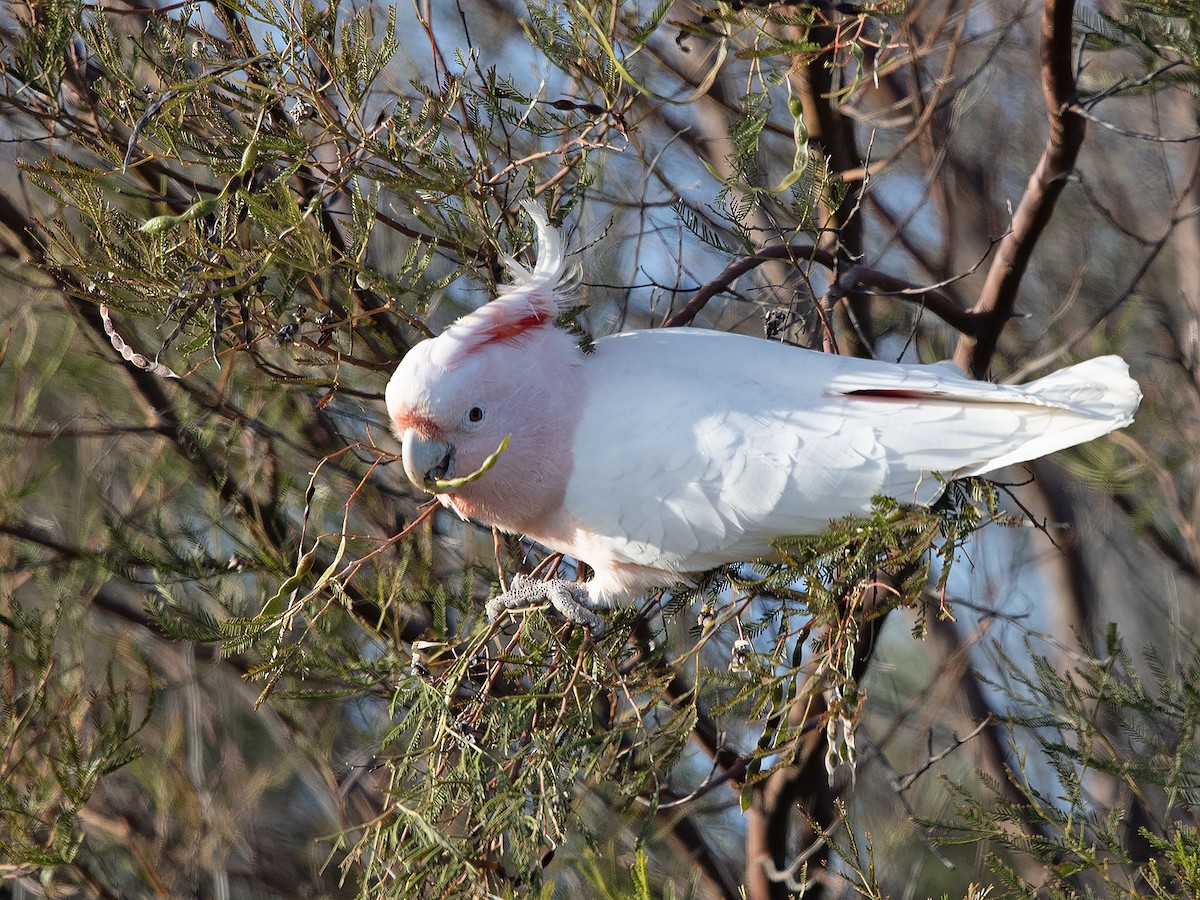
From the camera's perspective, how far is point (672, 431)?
2195 millimetres

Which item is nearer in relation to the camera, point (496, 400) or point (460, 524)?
point (496, 400)

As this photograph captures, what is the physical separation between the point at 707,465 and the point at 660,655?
1.18ft

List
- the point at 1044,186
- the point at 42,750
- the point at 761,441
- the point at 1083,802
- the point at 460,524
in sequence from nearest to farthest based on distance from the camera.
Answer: the point at 761,441, the point at 1044,186, the point at 1083,802, the point at 42,750, the point at 460,524

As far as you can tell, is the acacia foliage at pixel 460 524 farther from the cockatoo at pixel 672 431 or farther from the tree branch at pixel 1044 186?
the cockatoo at pixel 672 431

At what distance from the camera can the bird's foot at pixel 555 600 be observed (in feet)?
7.23

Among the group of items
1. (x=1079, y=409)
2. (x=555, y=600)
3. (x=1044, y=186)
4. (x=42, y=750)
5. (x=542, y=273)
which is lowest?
(x=42, y=750)

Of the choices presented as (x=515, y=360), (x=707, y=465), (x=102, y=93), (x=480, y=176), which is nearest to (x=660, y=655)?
(x=707, y=465)

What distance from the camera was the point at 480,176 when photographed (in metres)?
2.17

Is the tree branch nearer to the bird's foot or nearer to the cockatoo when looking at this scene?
the cockatoo

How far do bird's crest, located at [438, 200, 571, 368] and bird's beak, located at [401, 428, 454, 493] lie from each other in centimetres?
15

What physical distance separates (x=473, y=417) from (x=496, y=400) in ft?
0.18

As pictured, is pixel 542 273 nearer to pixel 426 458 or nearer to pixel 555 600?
pixel 426 458

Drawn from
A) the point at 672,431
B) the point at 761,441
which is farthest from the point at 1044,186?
the point at 672,431

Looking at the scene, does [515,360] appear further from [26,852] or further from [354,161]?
[26,852]
